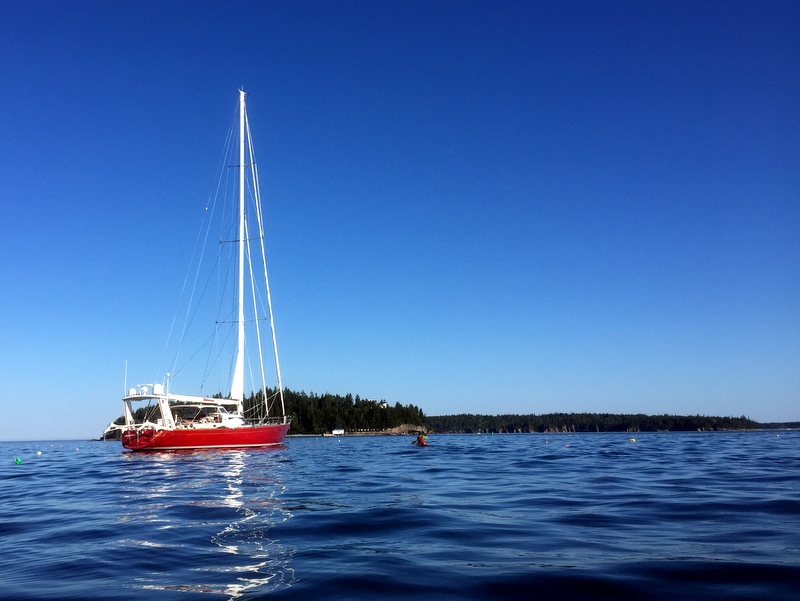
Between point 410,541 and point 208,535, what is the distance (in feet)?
14.3

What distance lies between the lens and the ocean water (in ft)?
27.7

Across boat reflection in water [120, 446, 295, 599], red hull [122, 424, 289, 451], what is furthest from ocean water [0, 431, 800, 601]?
red hull [122, 424, 289, 451]

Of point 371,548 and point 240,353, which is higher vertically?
point 240,353

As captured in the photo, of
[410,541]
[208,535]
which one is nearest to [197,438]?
[208,535]

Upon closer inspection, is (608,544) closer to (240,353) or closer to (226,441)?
(226,441)

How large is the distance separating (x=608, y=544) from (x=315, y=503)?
9.01 meters

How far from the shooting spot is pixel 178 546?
1154 cm

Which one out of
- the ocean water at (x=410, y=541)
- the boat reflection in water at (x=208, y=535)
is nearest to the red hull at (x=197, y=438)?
the boat reflection in water at (x=208, y=535)

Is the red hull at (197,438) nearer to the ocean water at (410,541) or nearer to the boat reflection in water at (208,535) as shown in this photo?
the boat reflection in water at (208,535)

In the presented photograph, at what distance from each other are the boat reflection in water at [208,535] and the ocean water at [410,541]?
5 centimetres

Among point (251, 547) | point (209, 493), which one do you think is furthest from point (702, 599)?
point (209, 493)

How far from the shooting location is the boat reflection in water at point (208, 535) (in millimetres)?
8953

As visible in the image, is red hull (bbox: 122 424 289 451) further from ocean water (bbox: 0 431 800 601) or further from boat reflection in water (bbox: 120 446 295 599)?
ocean water (bbox: 0 431 800 601)

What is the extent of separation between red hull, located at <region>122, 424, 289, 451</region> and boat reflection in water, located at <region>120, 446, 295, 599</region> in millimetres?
22162
